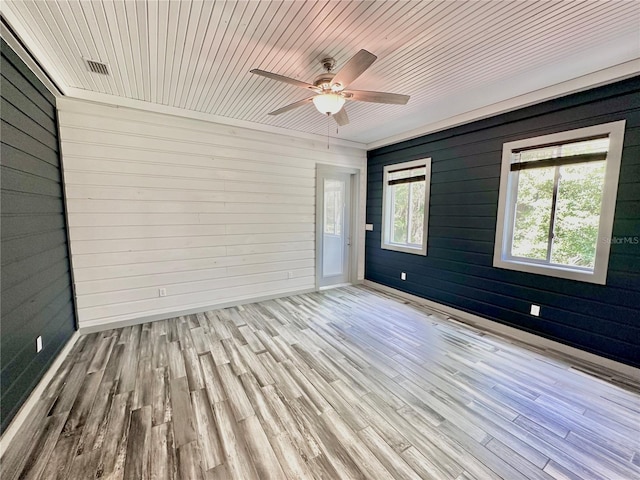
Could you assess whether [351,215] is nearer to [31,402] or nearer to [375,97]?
[375,97]

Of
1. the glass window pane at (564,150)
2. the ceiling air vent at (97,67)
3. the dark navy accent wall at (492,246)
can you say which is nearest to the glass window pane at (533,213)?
the glass window pane at (564,150)

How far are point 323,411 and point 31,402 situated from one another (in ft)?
7.43

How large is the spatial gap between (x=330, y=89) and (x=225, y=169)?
91.5 inches

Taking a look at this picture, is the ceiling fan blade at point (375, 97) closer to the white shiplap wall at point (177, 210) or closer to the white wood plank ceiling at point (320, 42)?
the white wood plank ceiling at point (320, 42)

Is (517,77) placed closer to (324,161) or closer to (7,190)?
(324,161)

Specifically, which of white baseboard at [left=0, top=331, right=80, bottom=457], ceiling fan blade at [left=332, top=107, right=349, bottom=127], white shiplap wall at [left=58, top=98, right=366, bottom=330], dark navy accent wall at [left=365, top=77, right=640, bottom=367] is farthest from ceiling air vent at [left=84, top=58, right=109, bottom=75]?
dark navy accent wall at [left=365, top=77, right=640, bottom=367]

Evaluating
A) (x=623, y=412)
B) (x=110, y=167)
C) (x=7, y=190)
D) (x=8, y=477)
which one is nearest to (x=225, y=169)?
(x=110, y=167)

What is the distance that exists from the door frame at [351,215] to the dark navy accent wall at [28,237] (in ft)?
11.4

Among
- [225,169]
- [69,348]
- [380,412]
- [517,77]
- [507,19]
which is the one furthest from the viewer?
[225,169]

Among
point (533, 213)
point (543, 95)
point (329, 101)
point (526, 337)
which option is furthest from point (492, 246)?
point (329, 101)

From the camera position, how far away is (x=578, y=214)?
2.81m

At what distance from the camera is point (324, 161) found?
4.87 m

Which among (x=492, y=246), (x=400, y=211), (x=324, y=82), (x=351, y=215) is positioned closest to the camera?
(x=324, y=82)

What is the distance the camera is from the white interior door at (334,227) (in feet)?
16.2
